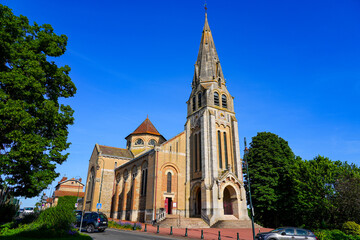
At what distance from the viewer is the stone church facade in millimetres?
27250

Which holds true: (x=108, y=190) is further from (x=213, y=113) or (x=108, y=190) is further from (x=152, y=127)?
(x=213, y=113)

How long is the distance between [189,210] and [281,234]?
16.2 metres

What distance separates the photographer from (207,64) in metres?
36.3

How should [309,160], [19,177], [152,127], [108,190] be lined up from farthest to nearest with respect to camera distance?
1. [152,127]
2. [108,190]
3. [309,160]
4. [19,177]

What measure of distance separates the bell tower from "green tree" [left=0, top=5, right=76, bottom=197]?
17525mm

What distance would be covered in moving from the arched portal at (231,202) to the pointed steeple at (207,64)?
16477mm

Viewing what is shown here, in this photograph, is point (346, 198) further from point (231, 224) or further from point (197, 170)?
point (197, 170)

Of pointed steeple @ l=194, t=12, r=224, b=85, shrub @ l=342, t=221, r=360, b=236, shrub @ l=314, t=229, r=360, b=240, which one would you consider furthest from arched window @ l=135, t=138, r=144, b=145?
shrub @ l=342, t=221, r=360, b=236

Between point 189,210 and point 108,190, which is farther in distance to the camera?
point 108,190

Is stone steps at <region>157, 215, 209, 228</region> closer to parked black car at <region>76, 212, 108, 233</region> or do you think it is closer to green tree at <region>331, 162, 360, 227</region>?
parked black car at <region>76, 212, 108, 233</region>

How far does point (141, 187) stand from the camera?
106 feet

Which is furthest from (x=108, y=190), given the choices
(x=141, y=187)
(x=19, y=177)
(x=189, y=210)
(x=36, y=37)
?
(x=36, y=37)

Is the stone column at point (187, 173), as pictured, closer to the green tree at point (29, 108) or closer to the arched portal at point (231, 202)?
the arched portal at point (231, 202)

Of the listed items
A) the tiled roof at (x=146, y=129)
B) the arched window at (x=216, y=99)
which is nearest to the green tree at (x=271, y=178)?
the arched window at (x=216, y=99)
